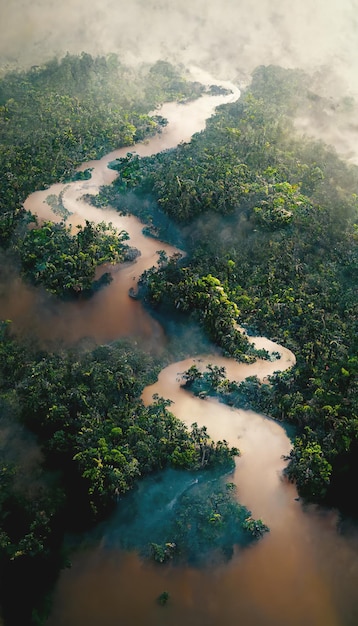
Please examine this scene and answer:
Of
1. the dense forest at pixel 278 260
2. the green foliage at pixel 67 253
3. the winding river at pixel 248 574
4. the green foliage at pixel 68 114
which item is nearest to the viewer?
the winding river at pixel 248 574

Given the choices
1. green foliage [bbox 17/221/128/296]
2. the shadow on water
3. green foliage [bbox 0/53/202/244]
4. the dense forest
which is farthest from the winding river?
green foliage [bbox 0/53/202/244]

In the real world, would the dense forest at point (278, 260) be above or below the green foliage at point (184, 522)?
above

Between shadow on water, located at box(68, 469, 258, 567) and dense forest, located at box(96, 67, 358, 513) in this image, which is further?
dense forest, located at box(96, 67, 358, 513)

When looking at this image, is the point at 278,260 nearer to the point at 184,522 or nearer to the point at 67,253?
the point at 67,253

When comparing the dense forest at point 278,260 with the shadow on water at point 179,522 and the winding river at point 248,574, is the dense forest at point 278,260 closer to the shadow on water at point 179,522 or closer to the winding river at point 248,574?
the winding river at point 248,574

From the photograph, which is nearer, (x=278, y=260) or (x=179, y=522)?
(x=179, y=522)

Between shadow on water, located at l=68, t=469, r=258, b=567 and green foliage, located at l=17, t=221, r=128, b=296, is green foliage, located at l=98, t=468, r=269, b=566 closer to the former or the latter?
shadow on water, located at l=68, t=469, r=258, b=567

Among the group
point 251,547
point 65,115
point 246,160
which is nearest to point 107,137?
point 65,115

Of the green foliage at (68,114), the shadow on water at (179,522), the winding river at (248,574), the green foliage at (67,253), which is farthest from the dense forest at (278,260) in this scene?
the green foliage at (68,114)

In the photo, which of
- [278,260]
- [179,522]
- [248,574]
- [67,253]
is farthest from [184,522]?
[67,253]

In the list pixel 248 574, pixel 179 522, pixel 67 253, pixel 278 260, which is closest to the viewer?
pixel 248 574

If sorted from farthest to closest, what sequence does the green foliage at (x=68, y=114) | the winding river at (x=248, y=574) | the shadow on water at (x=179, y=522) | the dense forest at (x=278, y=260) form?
the green foliage at (x=68, y=114)
the dense forest at (x=278, y=260)
the shadow on water at (x=179, y=522)
the winding river at (x=248, y=574)
